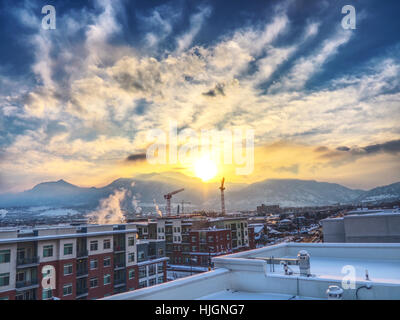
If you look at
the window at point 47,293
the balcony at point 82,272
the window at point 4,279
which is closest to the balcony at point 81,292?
the balcony at point 82,272

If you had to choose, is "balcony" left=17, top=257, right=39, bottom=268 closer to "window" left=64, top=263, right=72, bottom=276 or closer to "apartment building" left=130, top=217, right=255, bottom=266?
"window" left=64, top=263, right=72, bottom=276

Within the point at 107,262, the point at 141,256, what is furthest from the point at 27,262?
the point at 141,256

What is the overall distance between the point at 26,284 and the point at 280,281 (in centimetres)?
2057

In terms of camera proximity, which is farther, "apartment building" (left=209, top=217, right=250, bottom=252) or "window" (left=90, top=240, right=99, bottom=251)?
"apartment building" (left=209, top=217, right=250, bottom=252)

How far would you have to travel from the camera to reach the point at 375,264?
7848mm

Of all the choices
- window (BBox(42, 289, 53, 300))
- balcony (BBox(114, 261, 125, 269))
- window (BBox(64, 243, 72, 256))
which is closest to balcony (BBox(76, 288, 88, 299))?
window (BBox(42, 289, 53, 300))

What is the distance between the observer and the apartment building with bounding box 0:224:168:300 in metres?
19.5

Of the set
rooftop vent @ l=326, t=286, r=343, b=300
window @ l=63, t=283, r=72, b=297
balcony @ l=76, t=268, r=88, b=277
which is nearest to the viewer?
rooftop vent @ l=326, t=286, r=343, b=300

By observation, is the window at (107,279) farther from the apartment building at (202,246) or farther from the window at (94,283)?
the apartment building at (202,246)

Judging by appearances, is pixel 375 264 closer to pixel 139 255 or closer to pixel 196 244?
pixel 139 255
